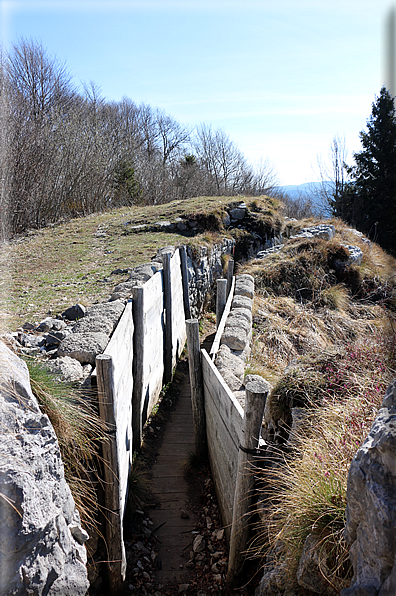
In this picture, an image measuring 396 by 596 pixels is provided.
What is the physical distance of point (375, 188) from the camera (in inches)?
838

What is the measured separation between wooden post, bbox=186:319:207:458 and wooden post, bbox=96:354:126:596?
1.76 metres

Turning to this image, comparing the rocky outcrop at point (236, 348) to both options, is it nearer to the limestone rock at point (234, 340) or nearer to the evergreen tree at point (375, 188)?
the limestone rock at point (234, 340)

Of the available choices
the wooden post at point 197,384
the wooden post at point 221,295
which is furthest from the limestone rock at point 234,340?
the wooden post at point 221,295

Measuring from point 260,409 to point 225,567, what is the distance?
5.88 feet

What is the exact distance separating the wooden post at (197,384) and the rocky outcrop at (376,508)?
304 cm

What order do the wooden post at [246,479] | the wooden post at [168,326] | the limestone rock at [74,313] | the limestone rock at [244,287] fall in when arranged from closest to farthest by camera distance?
1. the wooden post at [246,479]
2. the limestone rock at [74,313]
3. the wooden post at [168,326]
4. the limestone rock at [244,287]

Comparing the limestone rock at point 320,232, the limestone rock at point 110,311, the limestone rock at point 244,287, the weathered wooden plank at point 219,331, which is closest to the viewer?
the limestone rock at point 110,311

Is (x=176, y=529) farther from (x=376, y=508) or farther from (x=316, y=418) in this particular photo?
(x=376, y=508)

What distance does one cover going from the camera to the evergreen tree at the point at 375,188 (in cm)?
1918

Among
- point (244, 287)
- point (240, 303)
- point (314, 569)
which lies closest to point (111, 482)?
point (314, 569)

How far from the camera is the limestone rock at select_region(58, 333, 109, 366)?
3.22 metres

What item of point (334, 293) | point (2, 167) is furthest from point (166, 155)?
point (334, 293)

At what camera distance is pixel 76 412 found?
253 centimetres

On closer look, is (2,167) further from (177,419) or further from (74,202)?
(177,419)
